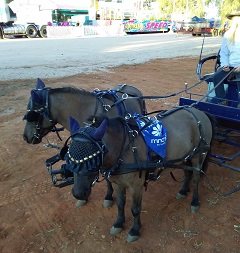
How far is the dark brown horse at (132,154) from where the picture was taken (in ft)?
7.20

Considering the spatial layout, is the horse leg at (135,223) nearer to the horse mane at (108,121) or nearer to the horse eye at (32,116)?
the horse mane at (108,121)

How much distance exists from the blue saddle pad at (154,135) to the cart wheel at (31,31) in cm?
3152

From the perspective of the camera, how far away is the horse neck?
3.57 m

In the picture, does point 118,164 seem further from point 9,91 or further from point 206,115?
point 9,91

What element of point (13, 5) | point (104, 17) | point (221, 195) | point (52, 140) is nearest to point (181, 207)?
point (221, 195)

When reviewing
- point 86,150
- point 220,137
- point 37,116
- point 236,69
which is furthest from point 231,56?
point 86,150

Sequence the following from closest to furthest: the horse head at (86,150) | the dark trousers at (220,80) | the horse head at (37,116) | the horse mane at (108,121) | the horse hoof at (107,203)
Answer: the horse head at (86,150) → the horse mane at (108,121) → the horse head at (37,116) → the horse hoof at (107,203) → the dark trousers at (220,80)

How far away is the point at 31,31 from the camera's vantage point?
3105 cm

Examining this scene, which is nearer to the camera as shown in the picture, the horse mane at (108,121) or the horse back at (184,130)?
the horse mane at (108,121)

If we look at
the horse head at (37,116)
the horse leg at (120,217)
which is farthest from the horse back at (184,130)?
the horse head at (37,116)

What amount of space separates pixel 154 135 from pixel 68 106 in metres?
1.37

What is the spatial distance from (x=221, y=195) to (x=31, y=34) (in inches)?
1272

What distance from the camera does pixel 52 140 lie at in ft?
19.6

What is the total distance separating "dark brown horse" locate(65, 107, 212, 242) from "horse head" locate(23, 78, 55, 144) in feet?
4.22
